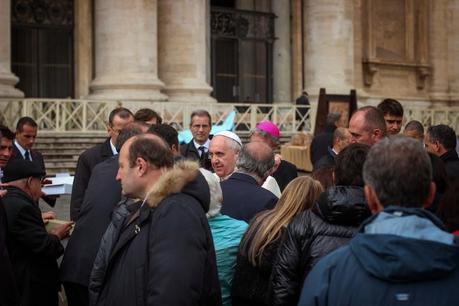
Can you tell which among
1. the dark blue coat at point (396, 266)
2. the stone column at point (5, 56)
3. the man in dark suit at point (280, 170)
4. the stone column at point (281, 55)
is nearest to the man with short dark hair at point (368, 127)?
the man in dark suit at point (280, 170)

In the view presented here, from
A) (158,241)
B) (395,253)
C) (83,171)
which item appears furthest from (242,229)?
(83,171)

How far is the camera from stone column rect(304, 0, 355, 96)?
2406cm

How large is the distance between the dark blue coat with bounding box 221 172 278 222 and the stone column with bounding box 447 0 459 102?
23852mm

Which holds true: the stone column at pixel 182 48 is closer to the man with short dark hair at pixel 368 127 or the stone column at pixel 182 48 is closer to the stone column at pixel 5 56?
the stone column at pixel 5 56

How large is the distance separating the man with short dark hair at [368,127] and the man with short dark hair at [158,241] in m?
2.76

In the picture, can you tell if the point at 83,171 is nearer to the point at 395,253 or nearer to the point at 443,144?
the point at 443,144

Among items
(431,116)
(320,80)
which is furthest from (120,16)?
(431,116)

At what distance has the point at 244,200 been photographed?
5480mm

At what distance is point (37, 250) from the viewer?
5352 millimetres

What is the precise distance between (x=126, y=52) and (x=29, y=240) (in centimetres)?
1479

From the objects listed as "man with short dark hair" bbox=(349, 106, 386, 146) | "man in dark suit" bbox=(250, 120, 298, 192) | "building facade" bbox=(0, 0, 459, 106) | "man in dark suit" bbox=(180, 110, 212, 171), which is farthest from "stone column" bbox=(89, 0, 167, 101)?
"man with short dark hair" bbox=(349, 106, 386, 146)

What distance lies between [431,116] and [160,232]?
23.4 meters

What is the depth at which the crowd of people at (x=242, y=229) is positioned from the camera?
274cm

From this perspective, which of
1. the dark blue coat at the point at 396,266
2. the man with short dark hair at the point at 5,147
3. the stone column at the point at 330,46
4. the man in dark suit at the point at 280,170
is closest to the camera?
the dark blue coat at the point at 396,266
